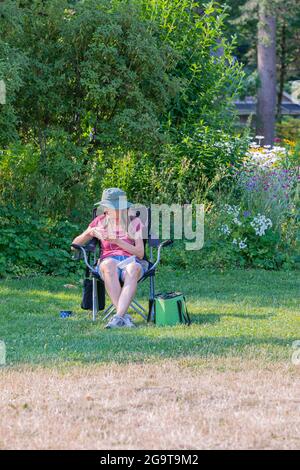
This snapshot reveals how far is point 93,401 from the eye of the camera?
15.6 feet

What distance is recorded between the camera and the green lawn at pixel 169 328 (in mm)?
5977

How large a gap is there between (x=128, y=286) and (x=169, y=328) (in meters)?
0.53

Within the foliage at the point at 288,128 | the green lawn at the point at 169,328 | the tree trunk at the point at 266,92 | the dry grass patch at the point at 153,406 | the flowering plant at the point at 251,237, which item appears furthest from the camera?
the foliage at the point at 288,128

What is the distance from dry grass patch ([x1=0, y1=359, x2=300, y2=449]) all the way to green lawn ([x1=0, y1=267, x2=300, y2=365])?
34cm

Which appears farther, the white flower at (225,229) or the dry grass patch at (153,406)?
the white flower at (225,229)

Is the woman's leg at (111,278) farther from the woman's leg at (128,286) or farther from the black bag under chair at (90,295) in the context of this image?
the black bag under chair at (90,295)

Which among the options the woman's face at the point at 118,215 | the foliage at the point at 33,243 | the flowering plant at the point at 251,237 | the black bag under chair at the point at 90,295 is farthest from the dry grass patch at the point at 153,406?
the flowering plant at the point at 251,237

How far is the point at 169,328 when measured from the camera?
695 cm

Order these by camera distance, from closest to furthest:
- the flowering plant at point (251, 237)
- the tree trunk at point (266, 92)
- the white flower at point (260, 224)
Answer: the flowering plant at point (251, 237) < the white flower at point (260, 224) < the tree trunk at point (266, 92)

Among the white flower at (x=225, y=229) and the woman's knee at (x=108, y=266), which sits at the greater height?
the woman's knee at (x=108, y=266)

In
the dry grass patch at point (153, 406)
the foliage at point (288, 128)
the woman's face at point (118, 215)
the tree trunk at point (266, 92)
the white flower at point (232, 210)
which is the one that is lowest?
the dry grass patch at point (153, 406)

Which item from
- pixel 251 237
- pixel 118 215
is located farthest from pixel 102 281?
pixel 251 237

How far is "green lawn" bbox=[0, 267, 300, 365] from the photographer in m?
5.98

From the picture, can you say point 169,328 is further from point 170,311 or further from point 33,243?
point 33,243
